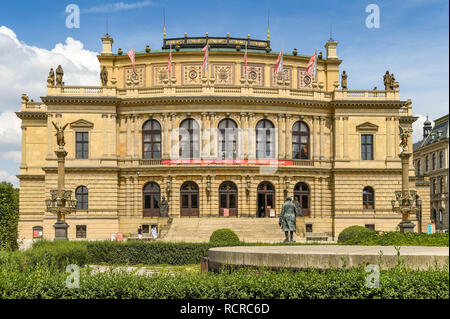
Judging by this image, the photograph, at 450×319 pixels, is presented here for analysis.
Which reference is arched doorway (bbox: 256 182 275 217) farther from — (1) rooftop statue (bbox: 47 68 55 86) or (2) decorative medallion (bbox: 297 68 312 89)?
(1) rooftop statue (bbox: 47 68 55 86)

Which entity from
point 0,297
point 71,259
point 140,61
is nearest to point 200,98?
point 140,61

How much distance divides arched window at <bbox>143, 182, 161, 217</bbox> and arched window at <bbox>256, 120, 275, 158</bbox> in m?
10.4

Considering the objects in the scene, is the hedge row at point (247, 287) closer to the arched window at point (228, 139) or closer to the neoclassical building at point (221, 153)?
the neoclassical building at point (221, 153)

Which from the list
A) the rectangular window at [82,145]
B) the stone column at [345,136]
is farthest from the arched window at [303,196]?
the rectangular window at [82,145]

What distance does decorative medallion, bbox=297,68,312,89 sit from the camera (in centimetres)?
6731

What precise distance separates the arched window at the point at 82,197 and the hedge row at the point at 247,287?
148ft

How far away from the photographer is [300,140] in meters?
61.2

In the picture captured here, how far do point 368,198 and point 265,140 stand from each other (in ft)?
38.9

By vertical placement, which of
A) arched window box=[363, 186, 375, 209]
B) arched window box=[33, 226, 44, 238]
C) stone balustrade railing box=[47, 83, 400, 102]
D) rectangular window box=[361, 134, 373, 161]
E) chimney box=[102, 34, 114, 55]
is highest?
chimney box=[102, 34, 114, 55]

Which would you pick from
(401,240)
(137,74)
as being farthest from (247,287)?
(137,74)

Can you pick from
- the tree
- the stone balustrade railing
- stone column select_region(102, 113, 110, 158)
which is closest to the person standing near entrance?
the tree

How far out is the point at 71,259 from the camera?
27.0m
